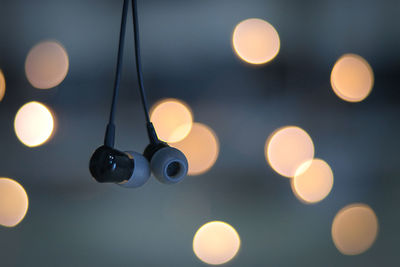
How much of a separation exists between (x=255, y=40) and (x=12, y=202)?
0.87 meters

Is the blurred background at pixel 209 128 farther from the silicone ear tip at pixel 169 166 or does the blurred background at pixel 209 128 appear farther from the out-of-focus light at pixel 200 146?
the silicone ear tip at pixel 169 166

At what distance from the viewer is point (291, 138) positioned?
A: 121 centimetres

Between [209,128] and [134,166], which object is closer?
[134,166]

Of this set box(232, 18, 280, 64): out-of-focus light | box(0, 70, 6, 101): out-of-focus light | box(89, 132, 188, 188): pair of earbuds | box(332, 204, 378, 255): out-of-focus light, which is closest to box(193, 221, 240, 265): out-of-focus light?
box(332, 204, 378, 255): out-of-focus light

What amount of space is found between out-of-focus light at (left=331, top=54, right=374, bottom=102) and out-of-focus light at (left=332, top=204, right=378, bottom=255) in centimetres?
34

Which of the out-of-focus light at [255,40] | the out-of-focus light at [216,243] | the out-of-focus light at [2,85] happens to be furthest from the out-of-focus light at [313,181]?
the out-of-focus light at [2,85]

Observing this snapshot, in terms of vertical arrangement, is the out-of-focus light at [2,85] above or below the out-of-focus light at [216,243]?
above

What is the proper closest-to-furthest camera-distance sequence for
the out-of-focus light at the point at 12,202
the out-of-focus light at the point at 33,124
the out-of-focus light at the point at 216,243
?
the out-of-focus light at the point at 216,243, the out-of-focus light at the point at 12,202, the out-of-focus light at the point at 33,124

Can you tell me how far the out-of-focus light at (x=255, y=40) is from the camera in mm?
1259

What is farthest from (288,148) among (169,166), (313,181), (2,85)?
(2,85)

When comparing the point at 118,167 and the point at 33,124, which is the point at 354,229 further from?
the point at 33,124

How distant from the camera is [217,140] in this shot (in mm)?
1220

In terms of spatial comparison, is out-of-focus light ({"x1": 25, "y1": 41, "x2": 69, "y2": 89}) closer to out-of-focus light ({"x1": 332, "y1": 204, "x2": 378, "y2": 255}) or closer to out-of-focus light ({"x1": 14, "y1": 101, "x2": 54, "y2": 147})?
out-of-focus light ({"x1": 14, "y1": 101, "x2": 54, "y2": 147})

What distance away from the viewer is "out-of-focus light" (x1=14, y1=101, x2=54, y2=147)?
1.29 metres
